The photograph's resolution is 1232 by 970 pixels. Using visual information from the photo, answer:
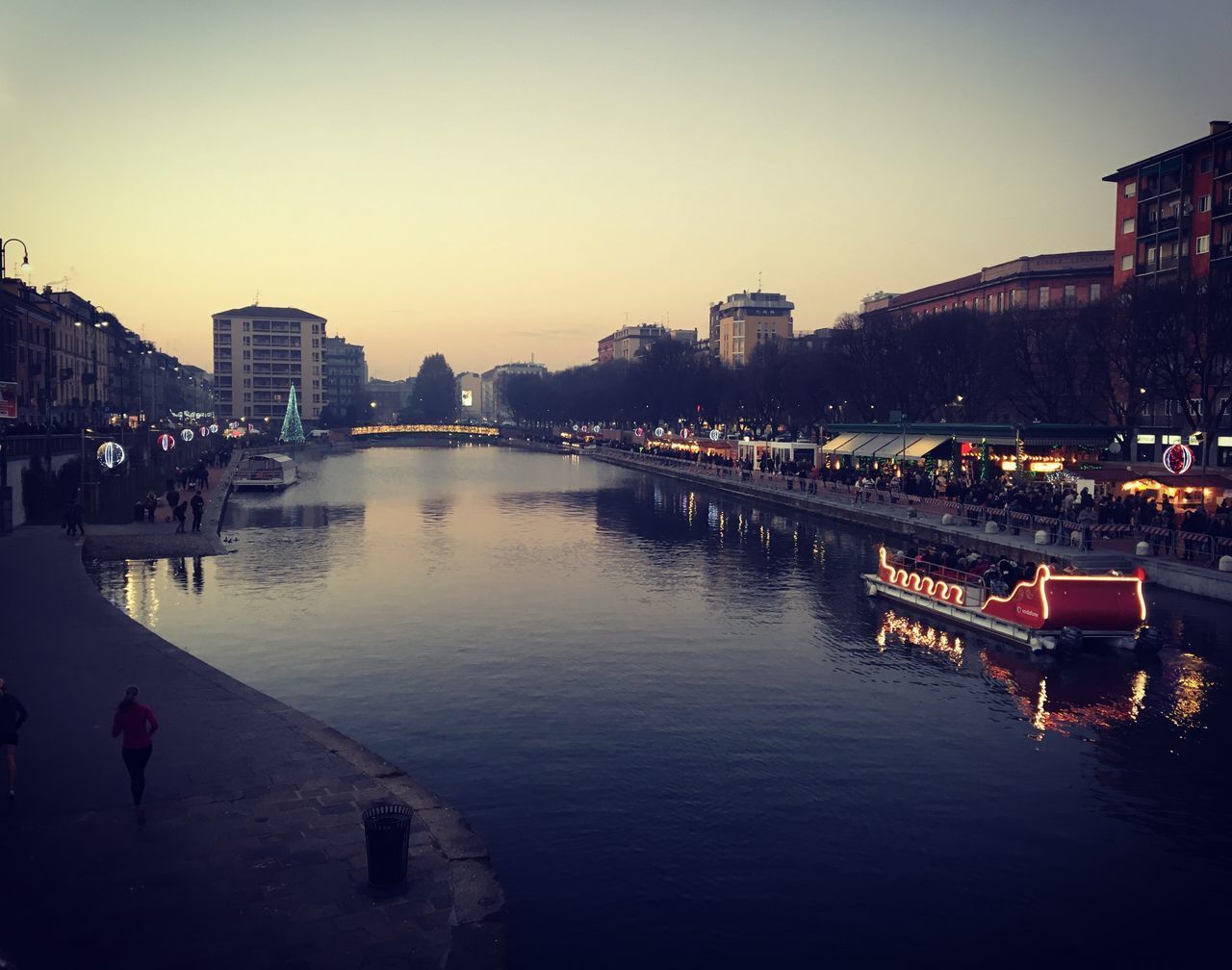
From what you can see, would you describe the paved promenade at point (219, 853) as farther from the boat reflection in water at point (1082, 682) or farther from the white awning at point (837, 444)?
the white awning at point (837, 444)

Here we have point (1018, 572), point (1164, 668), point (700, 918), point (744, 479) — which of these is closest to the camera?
point (700, 918)

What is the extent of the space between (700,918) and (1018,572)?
72.4 feet

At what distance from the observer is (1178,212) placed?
79625mm

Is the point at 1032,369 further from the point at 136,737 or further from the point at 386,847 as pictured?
the point at 136,737

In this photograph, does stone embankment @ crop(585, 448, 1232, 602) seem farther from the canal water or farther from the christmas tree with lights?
the christmas tree with lights

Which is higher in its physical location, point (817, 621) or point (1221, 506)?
point (1221, 506)

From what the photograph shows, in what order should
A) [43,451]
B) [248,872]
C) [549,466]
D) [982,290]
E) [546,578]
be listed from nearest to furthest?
[248,872]
[546,578]
[43,451]
[982,290]
[549,466]

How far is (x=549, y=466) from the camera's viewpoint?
127 m

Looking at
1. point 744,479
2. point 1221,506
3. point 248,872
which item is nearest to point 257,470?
point 744,479

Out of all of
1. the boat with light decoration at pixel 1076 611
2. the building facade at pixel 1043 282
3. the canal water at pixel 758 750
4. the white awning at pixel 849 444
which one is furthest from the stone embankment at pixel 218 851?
the building facade at pixel 1043 282

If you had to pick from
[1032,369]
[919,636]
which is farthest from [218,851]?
[1032,369]

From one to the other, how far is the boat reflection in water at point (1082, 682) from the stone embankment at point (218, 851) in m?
14.7

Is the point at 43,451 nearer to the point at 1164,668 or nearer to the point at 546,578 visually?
the point at 546,578

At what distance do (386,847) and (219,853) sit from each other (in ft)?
8.44
